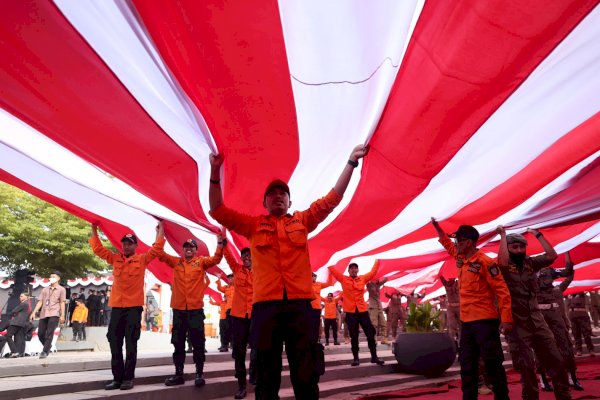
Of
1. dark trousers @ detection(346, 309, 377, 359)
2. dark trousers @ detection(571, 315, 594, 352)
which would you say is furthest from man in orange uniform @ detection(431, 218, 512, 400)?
dark trousers @ detection(571, 315, 594, 352)

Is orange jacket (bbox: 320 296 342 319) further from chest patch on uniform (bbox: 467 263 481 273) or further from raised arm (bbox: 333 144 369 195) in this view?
raised arm (bbox: 333 144 369 195)

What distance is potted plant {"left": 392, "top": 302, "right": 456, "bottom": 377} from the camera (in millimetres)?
6129

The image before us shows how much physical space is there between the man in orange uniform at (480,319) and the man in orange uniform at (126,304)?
→ 2.90m

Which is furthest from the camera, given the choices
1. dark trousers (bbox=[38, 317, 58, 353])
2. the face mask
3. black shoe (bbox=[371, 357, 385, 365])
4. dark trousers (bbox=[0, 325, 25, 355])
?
dark trousers (bbox=[0, 325, 25, 355])

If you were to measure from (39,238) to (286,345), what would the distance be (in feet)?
54.8

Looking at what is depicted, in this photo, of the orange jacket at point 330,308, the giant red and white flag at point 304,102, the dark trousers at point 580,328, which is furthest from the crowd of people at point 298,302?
the dark trousers at point 580,328

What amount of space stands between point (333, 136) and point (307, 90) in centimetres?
58

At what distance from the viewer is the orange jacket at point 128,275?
428 cm

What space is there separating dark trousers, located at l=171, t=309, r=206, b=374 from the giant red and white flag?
1.25 metres

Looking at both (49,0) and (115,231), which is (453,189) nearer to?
(49,0)

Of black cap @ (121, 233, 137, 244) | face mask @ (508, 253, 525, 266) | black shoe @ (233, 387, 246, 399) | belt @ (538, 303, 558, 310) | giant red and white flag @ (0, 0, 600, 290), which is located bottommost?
black shoe @ (233, 387, 246, 399)

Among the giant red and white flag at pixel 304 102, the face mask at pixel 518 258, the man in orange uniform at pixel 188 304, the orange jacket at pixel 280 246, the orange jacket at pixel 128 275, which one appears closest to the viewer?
the giant red and white flag at pixel 304 102

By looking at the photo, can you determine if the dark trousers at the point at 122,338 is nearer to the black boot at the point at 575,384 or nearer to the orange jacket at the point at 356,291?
the orange jacket at the point at 356,291

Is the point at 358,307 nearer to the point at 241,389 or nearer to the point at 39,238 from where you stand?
the point at 241,389
